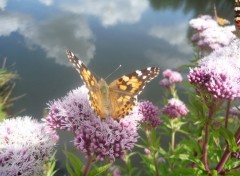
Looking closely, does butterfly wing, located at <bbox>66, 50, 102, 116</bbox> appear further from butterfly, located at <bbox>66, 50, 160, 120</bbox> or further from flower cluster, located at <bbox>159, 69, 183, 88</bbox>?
flower cluster, located at <bbox>159, 69, 183, 88</bbox>

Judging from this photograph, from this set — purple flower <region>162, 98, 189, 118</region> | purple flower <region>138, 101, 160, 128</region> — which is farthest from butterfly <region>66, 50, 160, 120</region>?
purple flower <region>162, 98, 189, 118</region>

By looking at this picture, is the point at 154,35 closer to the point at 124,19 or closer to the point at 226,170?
the point at 124,19

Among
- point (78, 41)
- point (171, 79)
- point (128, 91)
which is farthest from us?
point (78, 41)

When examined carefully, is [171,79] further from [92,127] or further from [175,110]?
[92,127]

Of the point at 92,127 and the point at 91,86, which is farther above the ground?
the point at 91,86

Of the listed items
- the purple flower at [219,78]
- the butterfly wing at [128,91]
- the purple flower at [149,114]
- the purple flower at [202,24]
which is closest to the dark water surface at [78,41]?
the purple flower at [202,24]

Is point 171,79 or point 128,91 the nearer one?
point 128,91

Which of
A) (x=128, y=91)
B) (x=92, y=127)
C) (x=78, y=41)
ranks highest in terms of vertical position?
(x=78, y=41)

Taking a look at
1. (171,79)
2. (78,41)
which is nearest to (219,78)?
(171,79)

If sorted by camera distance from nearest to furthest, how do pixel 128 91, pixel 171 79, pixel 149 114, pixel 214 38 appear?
pixel 128 91 < pixel 149 114 < pixel 214 38 < pixel 171 79
